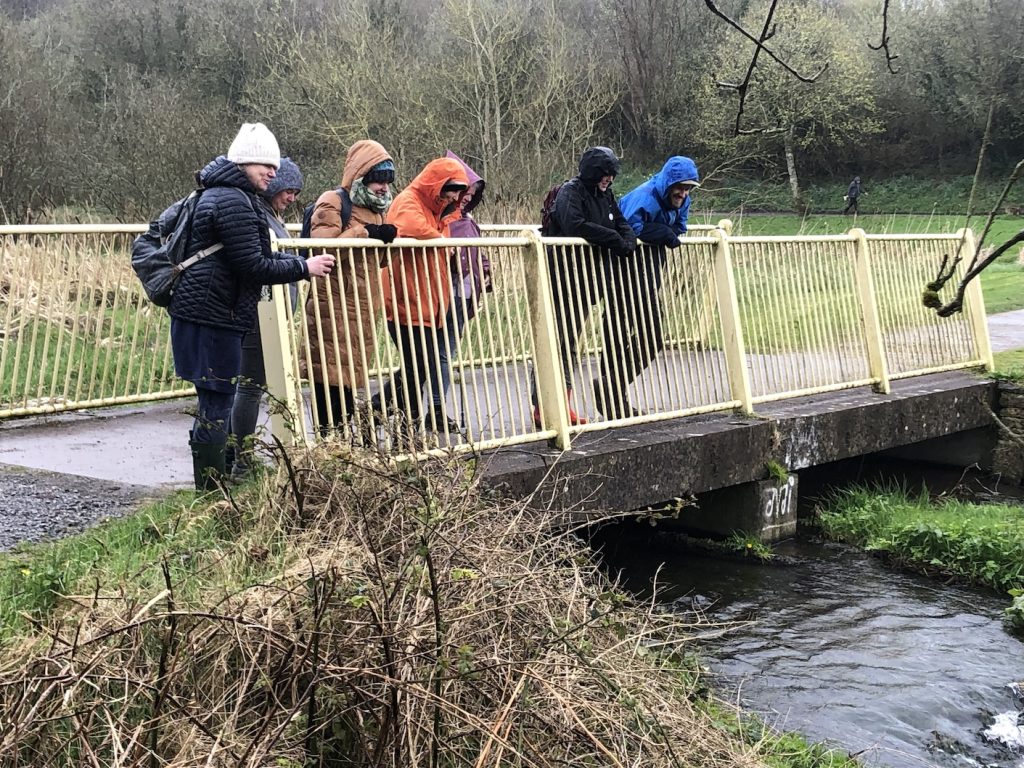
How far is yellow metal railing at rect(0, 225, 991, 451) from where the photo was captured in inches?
214

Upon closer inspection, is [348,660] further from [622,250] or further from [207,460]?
[622,250]

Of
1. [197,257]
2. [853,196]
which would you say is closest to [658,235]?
[197,257]

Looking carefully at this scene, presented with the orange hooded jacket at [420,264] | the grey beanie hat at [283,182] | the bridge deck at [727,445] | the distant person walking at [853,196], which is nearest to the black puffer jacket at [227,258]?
the orange hooded jacket at [420,264]

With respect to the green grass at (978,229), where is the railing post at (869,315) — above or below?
below

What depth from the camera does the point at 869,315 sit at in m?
8.59

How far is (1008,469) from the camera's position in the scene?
9.45m

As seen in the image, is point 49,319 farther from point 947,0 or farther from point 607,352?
point 947,0

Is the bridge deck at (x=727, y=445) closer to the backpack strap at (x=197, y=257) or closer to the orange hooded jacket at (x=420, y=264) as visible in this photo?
the orange hooded jacket at (x=420, y=264)

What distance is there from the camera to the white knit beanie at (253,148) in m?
4.86

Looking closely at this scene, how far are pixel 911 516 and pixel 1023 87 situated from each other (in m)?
31.8

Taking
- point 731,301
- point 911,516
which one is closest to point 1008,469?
point 911,516

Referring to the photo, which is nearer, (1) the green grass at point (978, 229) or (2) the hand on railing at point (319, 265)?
(2) the hand on railing at point (319, 265)

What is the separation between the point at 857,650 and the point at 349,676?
3.57 meters

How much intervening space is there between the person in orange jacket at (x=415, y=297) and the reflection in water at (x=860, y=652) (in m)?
2.13
